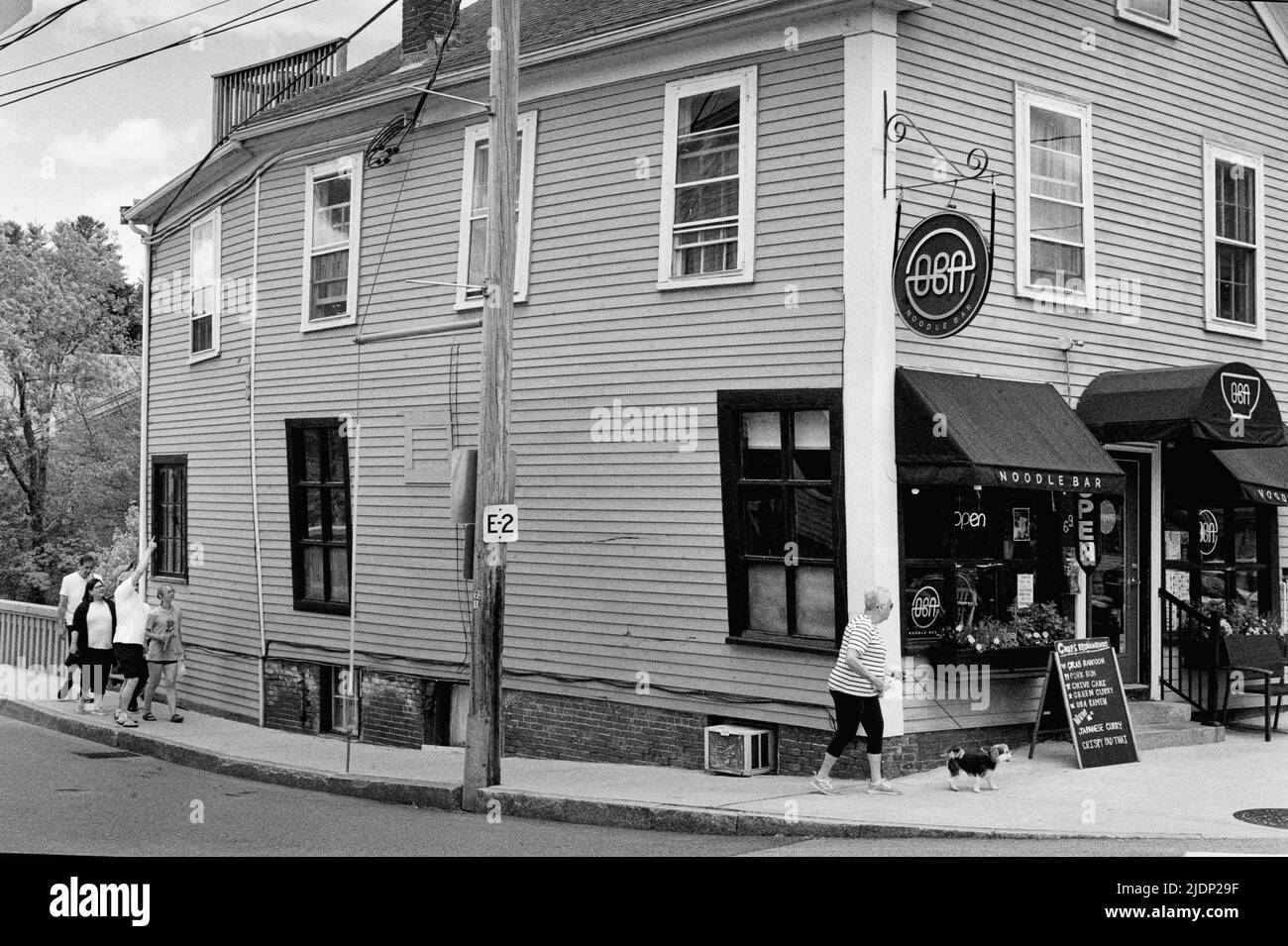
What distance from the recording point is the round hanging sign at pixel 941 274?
40.2 ft

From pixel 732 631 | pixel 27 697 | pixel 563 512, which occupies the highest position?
pixel 563 512

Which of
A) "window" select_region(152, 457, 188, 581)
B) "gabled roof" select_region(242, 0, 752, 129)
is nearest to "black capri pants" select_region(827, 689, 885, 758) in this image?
"gabled roof" select_region(242, 0, 752, 129)

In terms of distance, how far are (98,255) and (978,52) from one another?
3319 centimetres

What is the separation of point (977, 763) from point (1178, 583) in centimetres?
497

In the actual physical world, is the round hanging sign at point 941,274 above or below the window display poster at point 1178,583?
above

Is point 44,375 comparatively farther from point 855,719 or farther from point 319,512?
point 855,719

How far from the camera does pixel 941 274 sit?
12.4 metres

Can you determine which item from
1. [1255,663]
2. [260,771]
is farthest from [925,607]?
[260,771]

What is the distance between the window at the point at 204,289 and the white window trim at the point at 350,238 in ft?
8.03

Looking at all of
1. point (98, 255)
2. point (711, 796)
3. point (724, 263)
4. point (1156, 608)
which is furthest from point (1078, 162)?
point (98, 255)

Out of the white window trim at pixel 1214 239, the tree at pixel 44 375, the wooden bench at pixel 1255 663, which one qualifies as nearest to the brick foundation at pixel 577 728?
the wooden bench at pixel 1255 663

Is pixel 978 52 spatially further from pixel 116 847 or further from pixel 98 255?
pixel 98 255

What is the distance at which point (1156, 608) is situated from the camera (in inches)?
591

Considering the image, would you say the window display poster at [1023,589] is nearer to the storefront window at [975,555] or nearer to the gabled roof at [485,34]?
the storefront window at [975,555]
